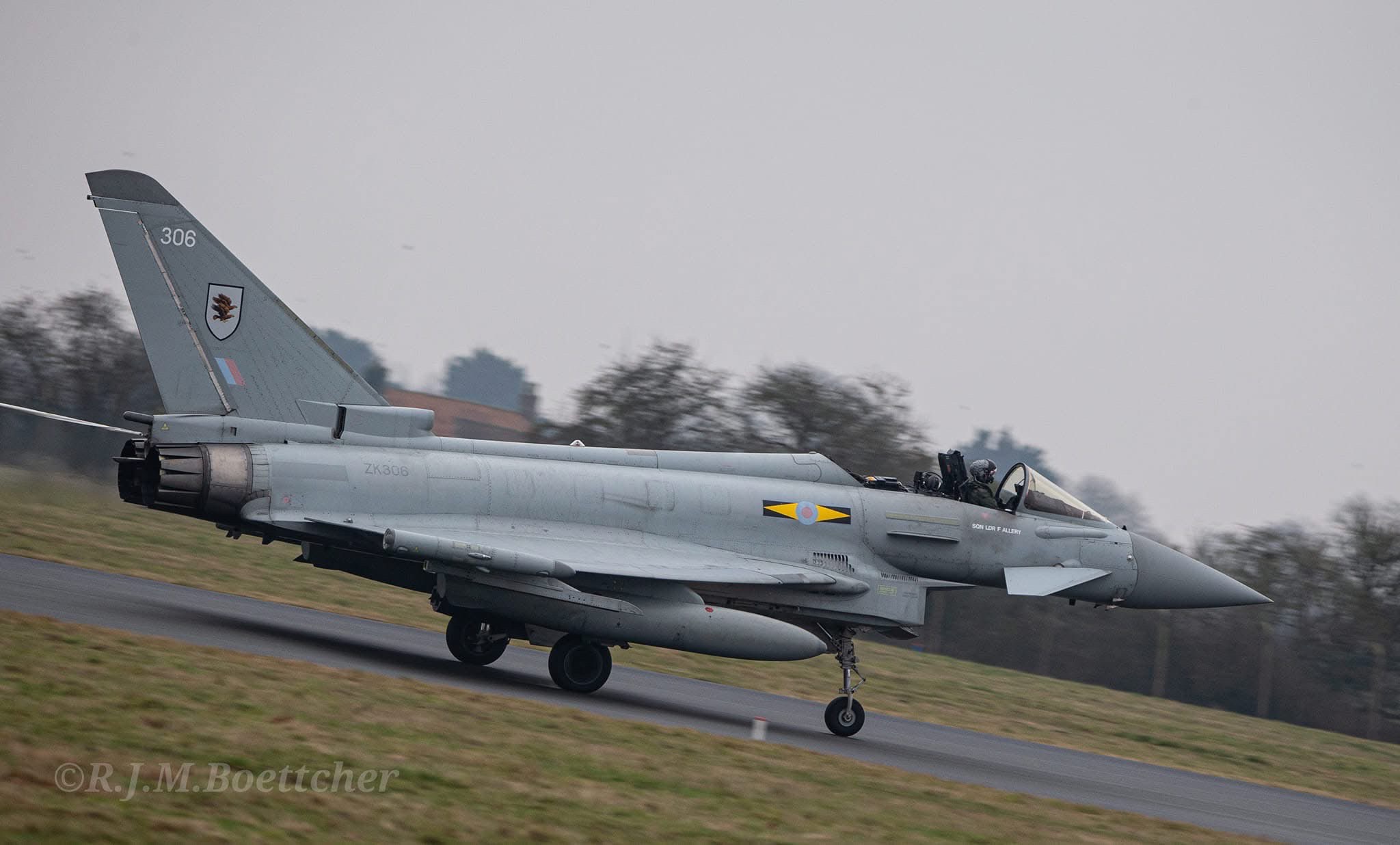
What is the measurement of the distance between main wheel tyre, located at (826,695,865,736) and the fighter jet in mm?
23

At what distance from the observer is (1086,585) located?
1572 centimetres

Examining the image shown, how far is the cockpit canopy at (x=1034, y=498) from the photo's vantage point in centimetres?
1584

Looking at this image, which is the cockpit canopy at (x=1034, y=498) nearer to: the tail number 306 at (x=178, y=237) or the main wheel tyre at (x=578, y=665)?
the main wheel tyre at (x=578, y=665)

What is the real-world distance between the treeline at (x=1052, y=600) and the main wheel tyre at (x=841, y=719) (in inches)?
753

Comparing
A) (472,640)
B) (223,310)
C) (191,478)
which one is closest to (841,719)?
(472,640)

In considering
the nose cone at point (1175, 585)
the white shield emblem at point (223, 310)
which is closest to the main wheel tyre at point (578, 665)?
the white shield emblem at point (223, 310)

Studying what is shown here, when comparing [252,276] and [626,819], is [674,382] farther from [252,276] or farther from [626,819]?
[626,819]

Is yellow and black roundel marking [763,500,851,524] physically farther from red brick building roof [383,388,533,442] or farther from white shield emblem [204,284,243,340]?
red brick building roof [383,388,533,442]

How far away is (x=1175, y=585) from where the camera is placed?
52.9ft

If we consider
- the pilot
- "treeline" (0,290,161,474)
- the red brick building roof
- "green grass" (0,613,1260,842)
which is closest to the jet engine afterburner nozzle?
"green grass" (0,613,1260,842)

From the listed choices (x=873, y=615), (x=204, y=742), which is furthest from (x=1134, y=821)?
(x=204, y=742)

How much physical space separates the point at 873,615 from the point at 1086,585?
2.95 m

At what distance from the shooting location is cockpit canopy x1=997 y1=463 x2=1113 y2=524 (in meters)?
15.8

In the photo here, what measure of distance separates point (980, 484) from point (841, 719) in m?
3.73
